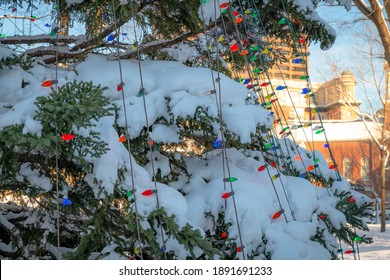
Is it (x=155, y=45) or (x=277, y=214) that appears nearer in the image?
(x=277, y=214)

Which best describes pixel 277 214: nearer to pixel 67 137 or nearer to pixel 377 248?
pixel 67 137

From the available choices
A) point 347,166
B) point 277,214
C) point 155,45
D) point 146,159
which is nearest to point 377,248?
point 277,214

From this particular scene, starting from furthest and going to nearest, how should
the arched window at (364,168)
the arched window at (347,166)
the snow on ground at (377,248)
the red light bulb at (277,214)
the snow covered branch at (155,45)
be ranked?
the arched window at (347,166) → the arched window at (364,168) → the snow on ground at (377,248) → the snow covered branch at (155,45) → the red light bulb at (277,214)

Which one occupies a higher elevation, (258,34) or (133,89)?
(258,34)

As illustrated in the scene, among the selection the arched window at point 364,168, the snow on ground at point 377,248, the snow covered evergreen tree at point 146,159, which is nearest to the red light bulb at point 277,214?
the snow covered evergreen tree at point 146,159

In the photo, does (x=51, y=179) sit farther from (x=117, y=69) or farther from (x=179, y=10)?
(x=179, y=10)

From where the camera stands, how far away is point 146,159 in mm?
3301

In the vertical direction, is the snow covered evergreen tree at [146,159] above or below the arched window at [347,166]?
below

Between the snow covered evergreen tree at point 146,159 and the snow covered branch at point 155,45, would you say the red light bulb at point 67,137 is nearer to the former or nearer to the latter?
the snow covered evergreen tree at point 146,159

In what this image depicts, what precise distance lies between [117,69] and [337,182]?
2607mm

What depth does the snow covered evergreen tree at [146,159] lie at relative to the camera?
2566 millimetres

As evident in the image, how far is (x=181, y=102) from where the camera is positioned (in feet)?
10.2

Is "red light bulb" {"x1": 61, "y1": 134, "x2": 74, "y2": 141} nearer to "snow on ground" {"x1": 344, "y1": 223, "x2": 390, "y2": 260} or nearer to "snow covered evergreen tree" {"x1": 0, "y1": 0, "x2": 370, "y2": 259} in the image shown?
"snow covered evergreen tree" {"x1": 0, "y1": 0, "x2": 370, "y2": 259}
